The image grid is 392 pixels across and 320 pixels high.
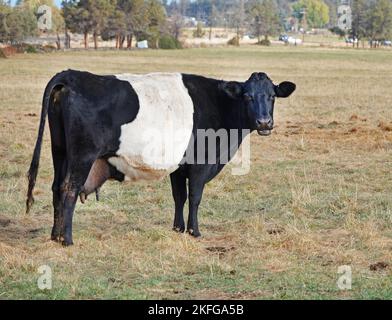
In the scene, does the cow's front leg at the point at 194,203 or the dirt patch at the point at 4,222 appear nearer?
the cow's front leg at the point at 194,203

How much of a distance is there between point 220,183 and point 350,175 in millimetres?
2092

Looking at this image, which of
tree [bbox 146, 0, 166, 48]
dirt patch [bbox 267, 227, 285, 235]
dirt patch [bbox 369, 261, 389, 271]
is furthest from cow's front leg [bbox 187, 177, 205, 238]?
tree [bbox 146, 0, 166, 48]

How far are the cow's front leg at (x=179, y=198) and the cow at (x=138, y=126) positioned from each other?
0.4 inches

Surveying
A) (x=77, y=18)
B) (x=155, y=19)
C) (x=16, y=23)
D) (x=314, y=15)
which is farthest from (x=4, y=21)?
(x=314, y=15)

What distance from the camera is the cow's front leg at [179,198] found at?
8.76 meters

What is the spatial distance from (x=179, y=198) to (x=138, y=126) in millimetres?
1115

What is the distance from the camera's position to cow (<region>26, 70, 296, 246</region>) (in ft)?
25.8

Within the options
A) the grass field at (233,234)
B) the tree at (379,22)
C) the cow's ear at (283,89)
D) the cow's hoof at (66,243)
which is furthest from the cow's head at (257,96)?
the tree at (379,22)

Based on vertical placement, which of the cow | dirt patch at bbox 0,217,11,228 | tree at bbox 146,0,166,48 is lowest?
tree at bbox 146,0,166,48

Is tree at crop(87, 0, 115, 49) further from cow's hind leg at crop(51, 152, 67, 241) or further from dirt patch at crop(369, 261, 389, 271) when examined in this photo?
dirt patch at crop(369, 261, 389, 271)

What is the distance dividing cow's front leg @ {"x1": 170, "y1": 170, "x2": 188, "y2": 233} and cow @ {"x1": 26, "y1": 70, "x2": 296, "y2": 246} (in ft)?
0.03

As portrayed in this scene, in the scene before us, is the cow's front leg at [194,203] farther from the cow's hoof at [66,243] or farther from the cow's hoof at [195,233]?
the cow's hoof at [66,243]

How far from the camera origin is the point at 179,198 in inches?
346

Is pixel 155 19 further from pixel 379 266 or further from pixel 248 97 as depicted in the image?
pixel 379 266
